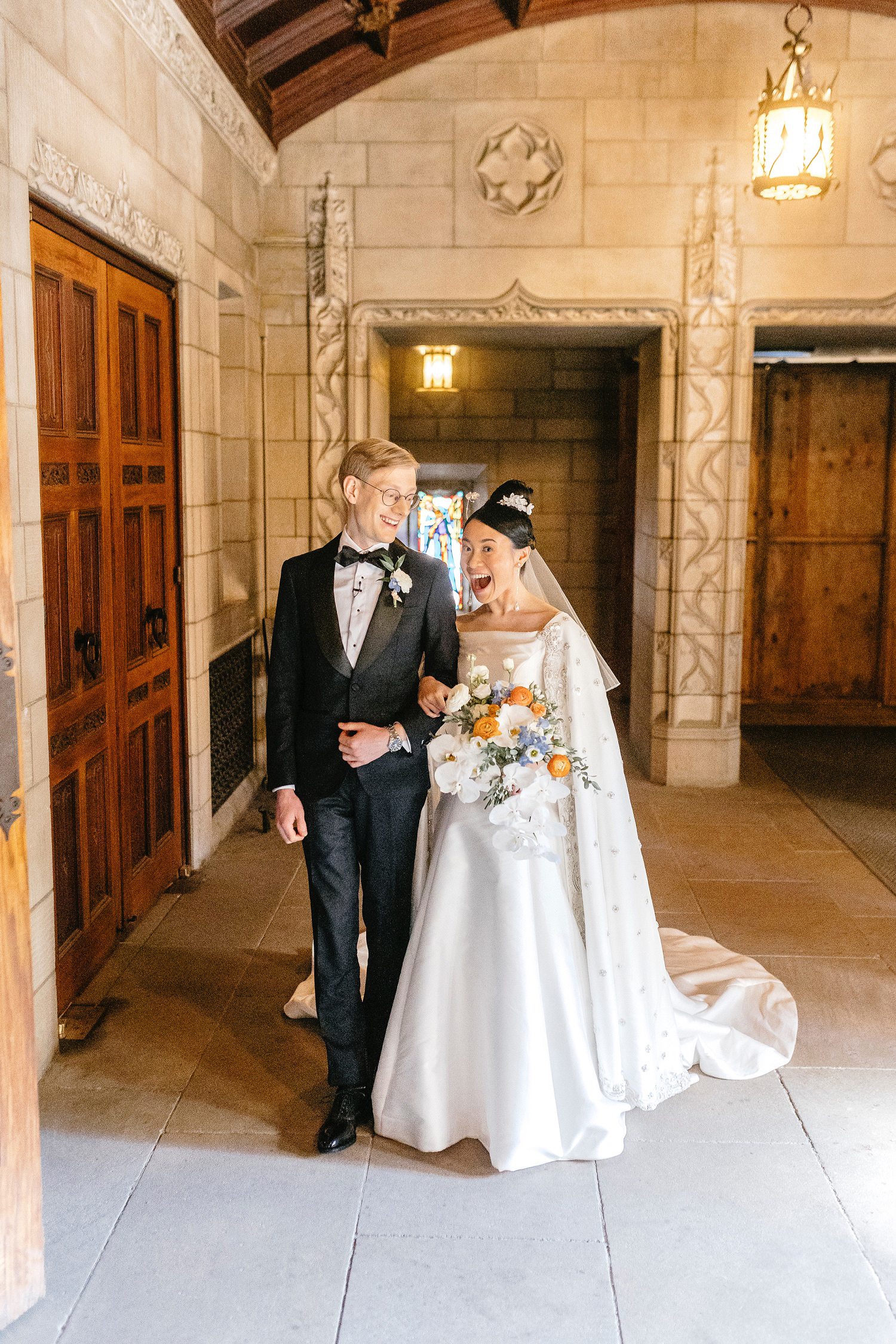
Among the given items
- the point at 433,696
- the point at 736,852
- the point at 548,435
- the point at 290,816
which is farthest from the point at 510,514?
the point at 548,435

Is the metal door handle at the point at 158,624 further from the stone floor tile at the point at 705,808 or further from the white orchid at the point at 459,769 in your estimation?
the stone floor tile at the point at 705,808

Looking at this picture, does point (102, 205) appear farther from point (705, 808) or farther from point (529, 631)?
point (705, 808)

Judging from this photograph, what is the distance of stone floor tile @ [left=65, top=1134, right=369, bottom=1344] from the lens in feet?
8.10

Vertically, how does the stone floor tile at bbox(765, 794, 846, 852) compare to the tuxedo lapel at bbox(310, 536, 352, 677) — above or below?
below

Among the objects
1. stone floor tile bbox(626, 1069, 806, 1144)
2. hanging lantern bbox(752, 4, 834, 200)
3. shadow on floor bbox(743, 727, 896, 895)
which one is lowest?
stone floor tile bbox(626, 1069, 806, 1144)

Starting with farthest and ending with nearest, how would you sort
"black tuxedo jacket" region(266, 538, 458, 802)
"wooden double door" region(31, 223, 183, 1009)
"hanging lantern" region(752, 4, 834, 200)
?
1. "hanging lantern" region(752, 4, 834, 200)
2. "wooden double door" region(31, 223, 183, 1009)
3. "black tuxedo jacket" region(266, 538, 458, 802)

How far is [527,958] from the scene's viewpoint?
3.06 m

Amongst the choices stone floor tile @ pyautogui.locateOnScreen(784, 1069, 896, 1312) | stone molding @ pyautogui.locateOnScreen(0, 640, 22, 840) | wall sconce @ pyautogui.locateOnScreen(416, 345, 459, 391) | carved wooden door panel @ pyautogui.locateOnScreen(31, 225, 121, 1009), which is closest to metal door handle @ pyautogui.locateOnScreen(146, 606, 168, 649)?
carved wooden door panel @ pyautogui.locateOnScreen(31, 225, 121, 1009)

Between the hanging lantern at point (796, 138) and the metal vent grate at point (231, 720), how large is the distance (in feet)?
12.0

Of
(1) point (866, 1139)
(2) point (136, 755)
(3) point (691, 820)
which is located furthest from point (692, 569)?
(1) point (866, 1139)

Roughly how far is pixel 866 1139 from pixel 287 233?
223 inches

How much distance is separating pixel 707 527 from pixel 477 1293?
17.0 feet

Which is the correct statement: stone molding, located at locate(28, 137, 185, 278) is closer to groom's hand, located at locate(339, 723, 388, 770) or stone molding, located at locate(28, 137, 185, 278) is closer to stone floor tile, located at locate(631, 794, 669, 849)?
groom's hand, located at locate(339, 723, 388, 770)

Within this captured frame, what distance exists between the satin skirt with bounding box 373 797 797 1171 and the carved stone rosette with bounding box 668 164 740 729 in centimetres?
415
